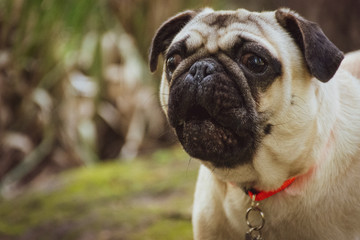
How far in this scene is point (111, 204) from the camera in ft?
12.3

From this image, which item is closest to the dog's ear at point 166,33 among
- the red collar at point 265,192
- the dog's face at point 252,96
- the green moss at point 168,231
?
the dog's face at point 252,96

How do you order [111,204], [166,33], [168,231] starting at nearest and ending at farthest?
[166,33] → [168,231] → [111,204]

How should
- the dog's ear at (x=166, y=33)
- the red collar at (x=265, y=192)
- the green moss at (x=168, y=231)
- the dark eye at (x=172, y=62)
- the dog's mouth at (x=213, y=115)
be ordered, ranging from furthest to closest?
the green moss at (x=168, y=231)
the dog's ear at (x=166, y=33)
the dark eye at (x=172, y=62)
the red collar at (x=265, y=192)
the dog's mouth at (x=213, y=115)

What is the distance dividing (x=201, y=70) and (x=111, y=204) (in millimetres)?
2006

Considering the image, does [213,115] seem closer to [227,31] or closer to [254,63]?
[254,63]

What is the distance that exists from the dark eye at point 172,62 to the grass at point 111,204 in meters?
1.18

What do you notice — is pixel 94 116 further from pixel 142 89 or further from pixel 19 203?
pixel 19 203

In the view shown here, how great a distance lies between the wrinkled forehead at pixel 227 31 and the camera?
2076mm

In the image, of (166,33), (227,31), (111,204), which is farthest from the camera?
(111,204)

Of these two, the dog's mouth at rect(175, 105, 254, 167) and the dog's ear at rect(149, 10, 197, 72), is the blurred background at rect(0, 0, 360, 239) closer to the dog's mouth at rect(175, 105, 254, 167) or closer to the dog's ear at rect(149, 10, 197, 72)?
the dog's ear at rect(149, 10, 197, 72)

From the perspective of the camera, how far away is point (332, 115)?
84.1 inches

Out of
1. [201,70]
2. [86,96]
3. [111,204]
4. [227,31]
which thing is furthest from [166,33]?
[86,96]

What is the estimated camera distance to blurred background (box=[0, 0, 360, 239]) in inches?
165

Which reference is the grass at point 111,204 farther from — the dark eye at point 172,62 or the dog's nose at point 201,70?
the dog's nose at point 201,70
